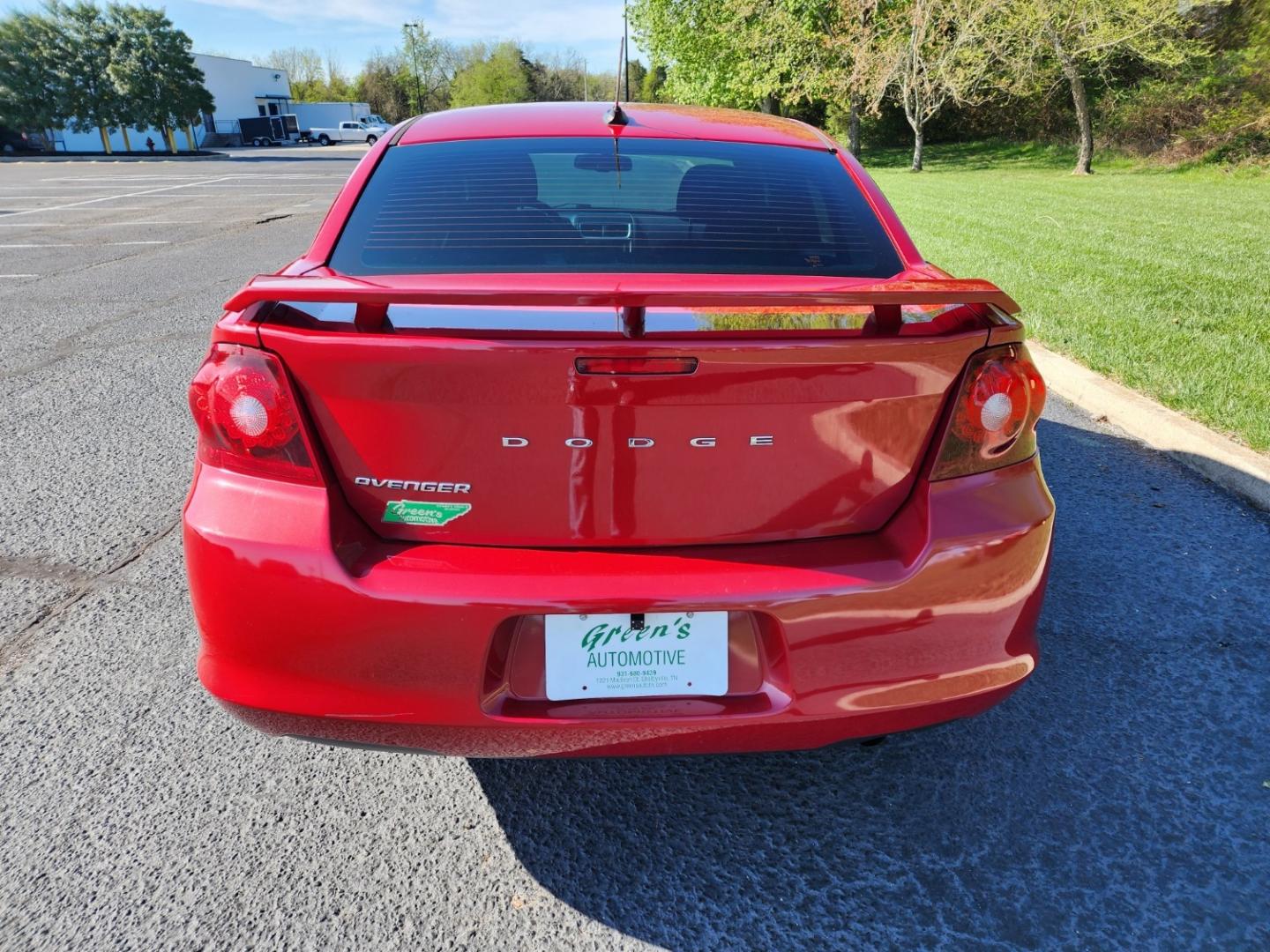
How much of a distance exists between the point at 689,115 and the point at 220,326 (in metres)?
1.75

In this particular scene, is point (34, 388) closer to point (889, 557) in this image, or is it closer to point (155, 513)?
point (155, 513)

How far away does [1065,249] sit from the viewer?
9.66 metres

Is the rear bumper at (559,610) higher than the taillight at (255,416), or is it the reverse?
the taillight at (255,416)

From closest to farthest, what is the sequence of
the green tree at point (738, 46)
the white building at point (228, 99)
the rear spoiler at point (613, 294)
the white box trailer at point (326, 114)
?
1. the rear spoiler at point (613, 294)
2. the green tree at point (738, 46)
3. the white building at point (228, 99)
4. the white box trailer at point (326, 114)

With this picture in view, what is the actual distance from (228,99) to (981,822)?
82.3 meters

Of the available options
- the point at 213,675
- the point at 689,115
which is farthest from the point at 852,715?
the point at 689,115

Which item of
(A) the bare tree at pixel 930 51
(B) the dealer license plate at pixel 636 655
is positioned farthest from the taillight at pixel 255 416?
(A) the bare tree at pixel 930 51

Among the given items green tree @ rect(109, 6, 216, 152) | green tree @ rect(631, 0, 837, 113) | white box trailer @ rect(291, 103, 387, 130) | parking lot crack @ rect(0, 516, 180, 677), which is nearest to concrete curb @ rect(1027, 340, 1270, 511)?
parking lot crack @ rect(0, 516, 180, 677)

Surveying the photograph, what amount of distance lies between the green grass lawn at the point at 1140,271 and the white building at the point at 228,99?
56142 millimetres

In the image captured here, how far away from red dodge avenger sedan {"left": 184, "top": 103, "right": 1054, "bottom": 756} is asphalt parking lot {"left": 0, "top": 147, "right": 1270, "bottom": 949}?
37 cm

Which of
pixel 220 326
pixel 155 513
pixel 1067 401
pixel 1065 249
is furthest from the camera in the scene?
pixel 1065 249

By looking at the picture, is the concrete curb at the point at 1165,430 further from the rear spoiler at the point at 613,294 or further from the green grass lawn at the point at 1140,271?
the rear spoiler at the point at 613,294

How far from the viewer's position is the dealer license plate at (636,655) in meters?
1.59

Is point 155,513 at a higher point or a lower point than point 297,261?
lower
